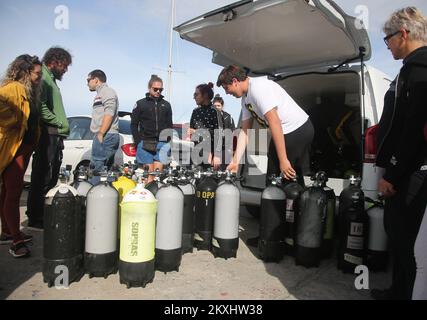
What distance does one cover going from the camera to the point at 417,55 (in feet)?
6.51

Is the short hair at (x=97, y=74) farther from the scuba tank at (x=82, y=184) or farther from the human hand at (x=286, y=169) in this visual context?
the human hand at (x=286, y=169)

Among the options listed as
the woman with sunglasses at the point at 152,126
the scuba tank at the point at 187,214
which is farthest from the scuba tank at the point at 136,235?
the woman with sunglasses at the point at 152,126

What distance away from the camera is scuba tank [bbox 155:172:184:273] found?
279 centimetres

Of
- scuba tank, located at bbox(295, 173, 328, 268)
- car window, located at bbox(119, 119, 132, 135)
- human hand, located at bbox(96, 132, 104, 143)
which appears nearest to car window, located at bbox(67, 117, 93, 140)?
car window, located at bbox(119, 119, 132, 135)

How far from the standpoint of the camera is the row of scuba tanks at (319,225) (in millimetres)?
3010

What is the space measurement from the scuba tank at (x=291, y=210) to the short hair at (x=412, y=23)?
1636 mm

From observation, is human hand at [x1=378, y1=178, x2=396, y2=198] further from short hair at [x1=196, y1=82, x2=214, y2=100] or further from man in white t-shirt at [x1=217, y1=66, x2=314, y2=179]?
short hair at [x1=196, y1=82, x2=214, y2=100]

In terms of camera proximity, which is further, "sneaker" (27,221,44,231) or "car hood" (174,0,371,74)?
"sneaker" (27,221,44,231)

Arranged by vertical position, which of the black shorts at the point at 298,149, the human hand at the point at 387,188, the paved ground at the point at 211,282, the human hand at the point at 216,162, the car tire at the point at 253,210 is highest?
the black shorts at the point at 298,149

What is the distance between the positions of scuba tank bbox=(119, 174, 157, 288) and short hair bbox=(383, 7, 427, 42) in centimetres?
209

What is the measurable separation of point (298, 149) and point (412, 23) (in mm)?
1512

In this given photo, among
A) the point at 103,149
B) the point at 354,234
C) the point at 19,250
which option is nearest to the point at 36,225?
the point at 19,250

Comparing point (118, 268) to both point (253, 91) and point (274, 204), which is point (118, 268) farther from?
point (253, 91)
